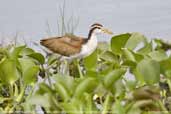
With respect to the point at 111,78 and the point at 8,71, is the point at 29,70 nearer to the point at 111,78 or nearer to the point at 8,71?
the point at 8,71

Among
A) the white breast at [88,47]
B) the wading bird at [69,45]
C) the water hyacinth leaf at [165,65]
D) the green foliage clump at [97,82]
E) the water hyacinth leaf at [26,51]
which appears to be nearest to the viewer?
the green foliage clump at [97,82]

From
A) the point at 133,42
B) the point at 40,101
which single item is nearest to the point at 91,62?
the point at 133,42

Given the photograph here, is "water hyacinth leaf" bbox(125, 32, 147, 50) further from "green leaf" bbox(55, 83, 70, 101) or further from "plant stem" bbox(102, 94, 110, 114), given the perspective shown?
"green leaf" bbox(55, 83, 70, 101)

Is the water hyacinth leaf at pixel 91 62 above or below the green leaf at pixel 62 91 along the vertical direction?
below

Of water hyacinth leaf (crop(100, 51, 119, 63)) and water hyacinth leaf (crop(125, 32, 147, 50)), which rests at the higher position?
water hyacinth leaf (crop(125, 32, 147, 50))

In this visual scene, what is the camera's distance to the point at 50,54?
446cm

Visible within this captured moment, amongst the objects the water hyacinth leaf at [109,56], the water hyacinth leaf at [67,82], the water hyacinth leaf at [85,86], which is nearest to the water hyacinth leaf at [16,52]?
the water hyacinth leaf at [109,56]

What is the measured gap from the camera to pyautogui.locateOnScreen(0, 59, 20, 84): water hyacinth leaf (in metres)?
3.50

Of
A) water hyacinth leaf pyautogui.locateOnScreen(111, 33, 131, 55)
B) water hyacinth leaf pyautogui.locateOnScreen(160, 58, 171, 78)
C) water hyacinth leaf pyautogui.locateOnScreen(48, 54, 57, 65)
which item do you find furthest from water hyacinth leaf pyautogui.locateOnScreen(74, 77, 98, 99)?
water hyacinth leaf pyautogui.locateOnScreen(48, 54, 57, 65)

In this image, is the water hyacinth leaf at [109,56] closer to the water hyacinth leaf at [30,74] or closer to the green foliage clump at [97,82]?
the green foliage clump at [97,82]

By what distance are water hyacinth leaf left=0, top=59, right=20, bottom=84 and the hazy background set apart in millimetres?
2125

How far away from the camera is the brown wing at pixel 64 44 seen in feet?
14.4

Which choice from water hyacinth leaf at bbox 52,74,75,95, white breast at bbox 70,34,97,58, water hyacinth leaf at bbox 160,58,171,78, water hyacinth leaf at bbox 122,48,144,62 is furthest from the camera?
white breast at bbox 70,34,97,58

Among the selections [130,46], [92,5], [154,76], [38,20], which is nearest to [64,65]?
[130,46]
